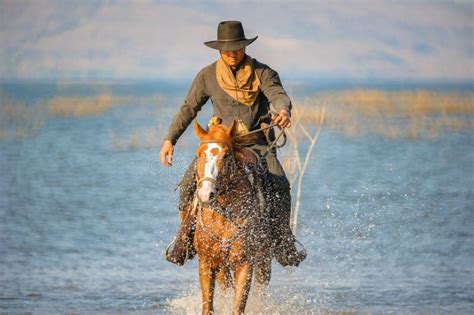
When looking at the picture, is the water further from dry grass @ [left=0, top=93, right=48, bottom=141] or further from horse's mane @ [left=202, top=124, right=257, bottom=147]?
dry grass @ [left=0, top=93, right=48, bottom=141]

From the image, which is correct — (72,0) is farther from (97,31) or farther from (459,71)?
(459,71)

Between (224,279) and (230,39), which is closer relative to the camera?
(230,39)

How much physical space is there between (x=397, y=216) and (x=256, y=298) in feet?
27.7

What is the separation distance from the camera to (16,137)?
35.9 metres

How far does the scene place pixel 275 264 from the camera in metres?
14.7

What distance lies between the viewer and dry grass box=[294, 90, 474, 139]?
36062 mm

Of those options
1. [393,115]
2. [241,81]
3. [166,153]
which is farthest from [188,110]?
[393,115]

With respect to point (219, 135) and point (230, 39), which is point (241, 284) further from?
point (230, 39)

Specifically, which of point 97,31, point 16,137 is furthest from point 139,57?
point 16,137

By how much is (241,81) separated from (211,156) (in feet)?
3.78

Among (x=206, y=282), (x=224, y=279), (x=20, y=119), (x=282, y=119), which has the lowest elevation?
(x=20, y=119)

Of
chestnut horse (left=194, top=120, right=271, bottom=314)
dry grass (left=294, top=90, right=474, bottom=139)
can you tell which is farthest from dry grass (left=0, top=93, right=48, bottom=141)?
chestnut horse (left=194, top=120, right=271, bottom=314)

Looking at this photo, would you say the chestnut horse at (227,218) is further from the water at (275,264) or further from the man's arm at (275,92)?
the water at (275,264)

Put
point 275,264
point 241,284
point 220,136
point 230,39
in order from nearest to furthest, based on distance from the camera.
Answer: point 220,136 → point 241,284 → point 230,39 → point 275,264
